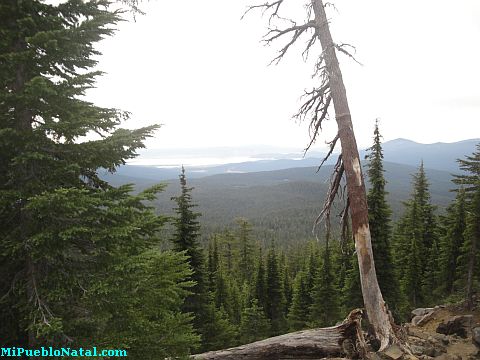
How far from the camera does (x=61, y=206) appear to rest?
5051 millimetres

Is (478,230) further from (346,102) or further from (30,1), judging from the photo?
(30,1)

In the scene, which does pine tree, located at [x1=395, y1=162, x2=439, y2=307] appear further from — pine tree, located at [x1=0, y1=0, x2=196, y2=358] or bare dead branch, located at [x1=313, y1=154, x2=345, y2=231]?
pine tree, located at [x1=0, y1=0, x2=196, y2=358]

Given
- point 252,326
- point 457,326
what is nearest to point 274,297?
point 252,326

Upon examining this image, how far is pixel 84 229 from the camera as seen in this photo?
4.94m

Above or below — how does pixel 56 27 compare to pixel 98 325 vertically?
above

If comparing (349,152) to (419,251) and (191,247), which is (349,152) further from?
(419,251)

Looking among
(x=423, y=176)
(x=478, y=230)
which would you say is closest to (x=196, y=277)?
(x=478, y=230)

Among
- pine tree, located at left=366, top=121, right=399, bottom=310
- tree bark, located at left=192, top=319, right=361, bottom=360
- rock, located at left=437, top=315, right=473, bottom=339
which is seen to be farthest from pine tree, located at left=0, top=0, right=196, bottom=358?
pine tree, located at left=366, top=121, right=399, bottom=310

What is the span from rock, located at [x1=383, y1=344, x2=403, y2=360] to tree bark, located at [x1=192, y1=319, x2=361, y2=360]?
109 cm

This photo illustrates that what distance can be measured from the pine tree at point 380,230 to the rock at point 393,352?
16015 millimetres

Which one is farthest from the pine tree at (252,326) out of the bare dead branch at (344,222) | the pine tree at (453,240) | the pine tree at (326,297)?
the bare dead branch at (344,222)

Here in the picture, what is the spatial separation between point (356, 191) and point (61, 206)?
5.92m

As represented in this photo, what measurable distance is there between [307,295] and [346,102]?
33.5 m

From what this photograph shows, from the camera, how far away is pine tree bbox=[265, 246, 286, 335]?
36969 mm
